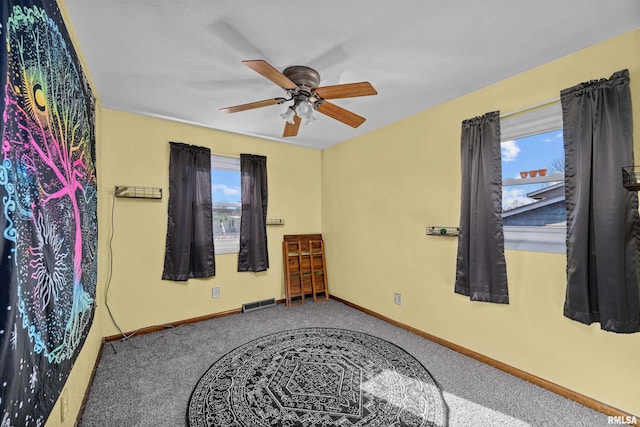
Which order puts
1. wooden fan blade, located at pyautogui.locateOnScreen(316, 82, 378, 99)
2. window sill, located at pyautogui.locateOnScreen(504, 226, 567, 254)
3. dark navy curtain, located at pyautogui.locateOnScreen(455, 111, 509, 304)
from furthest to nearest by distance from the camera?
dark navy curtain, located at pyautogui.locateOnScreen(455, 111, 509, 304) → window sill, located at pyautogui.locateOnScreen(504, 226, 567, 254) → wooden fan blade, located at pyautogui.locateOnScreen(316, 82, 378, 99)

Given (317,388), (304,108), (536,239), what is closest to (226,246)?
(317,388)

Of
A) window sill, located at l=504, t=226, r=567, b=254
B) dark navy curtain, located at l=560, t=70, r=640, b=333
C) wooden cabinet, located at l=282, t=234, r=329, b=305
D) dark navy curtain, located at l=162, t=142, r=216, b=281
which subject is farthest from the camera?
wooden cabinet, located at l=282, t=234, r=329, b=305

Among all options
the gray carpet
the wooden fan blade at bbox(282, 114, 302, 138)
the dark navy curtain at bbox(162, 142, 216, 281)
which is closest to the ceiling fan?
the wooden fan blade at bbox(282, 114, 302, 138)

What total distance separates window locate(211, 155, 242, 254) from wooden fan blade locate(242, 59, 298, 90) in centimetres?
211

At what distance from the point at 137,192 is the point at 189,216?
1.95ft

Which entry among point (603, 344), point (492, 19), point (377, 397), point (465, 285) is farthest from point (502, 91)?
point (377, 397)

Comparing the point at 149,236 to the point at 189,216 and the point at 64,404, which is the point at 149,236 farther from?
the point at 64,404

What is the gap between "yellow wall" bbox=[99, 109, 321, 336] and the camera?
295 cm

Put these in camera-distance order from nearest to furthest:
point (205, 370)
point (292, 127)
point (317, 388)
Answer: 1. point (317, 388)
2. point (205, 370)
3. point (292, 127)

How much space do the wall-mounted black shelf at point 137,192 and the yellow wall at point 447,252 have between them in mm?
2431

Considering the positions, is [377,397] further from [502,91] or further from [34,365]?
[502,91]

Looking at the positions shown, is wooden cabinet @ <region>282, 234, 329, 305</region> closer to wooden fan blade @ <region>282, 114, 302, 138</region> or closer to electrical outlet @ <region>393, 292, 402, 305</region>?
electrical outlet @ <region>393, 292, 402, 305</region>

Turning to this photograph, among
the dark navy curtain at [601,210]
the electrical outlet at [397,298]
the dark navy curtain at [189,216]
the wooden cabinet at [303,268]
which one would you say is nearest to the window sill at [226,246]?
the dark navy curtain at [189,216]

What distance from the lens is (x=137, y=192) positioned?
303 centimetres
